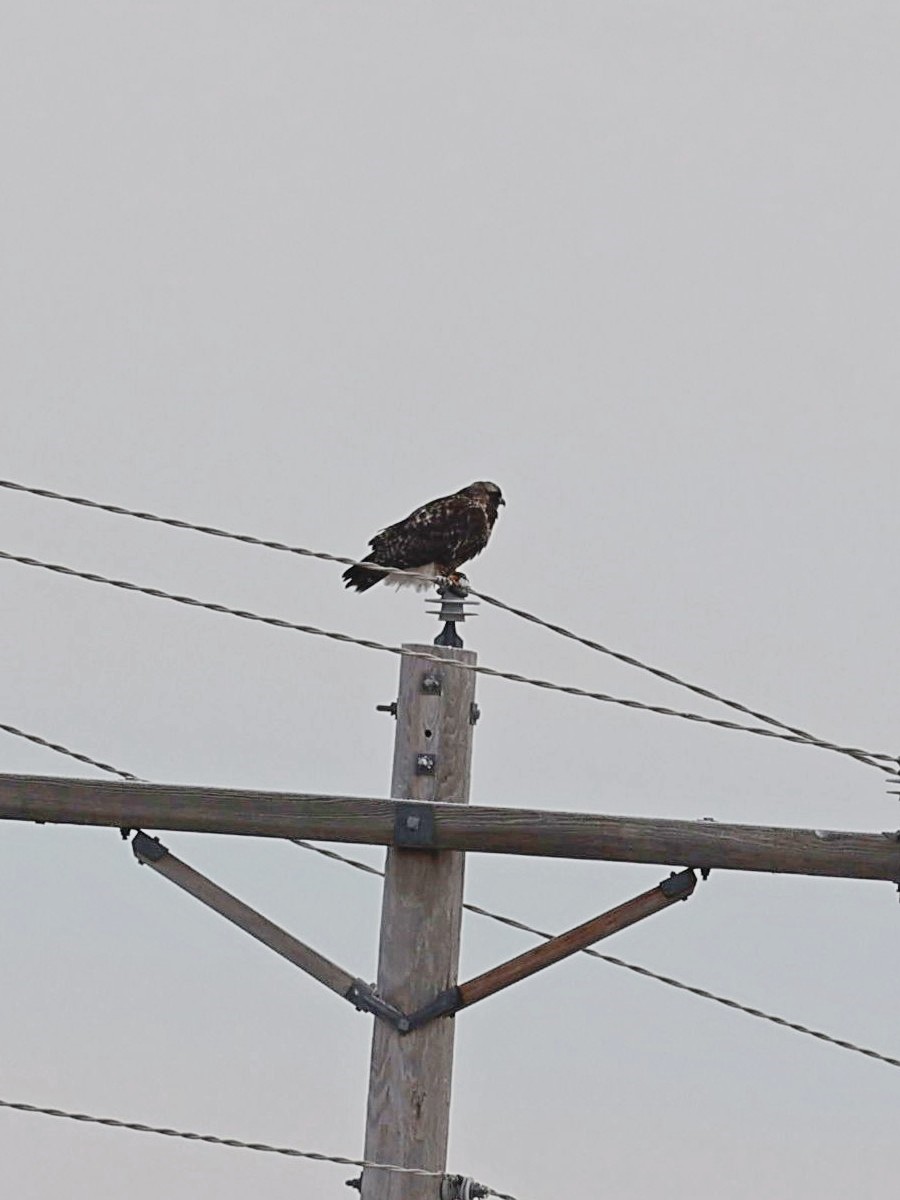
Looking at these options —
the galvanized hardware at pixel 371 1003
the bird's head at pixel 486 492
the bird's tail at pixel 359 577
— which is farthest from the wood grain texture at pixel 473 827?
the bird's head at pixel 486 492

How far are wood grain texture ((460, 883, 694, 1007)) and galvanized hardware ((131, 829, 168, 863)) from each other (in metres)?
0.80

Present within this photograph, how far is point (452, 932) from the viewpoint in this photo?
5.20 m

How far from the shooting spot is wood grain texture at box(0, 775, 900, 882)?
4.82 m

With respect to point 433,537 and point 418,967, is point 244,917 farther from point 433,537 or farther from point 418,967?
point 433,537

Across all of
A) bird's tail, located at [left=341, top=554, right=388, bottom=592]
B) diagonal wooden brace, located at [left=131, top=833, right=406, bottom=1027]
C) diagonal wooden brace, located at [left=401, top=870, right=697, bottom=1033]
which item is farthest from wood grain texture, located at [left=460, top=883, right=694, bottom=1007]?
bird's tail, located at [left=341, top=554, right=388, bottom=592]

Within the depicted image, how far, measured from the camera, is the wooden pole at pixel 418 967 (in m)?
5.12

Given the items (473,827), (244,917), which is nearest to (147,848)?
(244,917)

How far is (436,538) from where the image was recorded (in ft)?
27.5

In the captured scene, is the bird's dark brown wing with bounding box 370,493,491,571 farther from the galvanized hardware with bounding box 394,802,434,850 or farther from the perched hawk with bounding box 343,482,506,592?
the galvanized hardware with bounding box 394,802,434,850

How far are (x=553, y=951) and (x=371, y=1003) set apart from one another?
1.50 feet

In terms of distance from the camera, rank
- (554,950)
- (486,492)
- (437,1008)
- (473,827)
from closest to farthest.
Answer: (473,827) → (437,1008) → (554,950) → (486,492)

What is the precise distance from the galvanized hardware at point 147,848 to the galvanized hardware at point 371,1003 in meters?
0.56

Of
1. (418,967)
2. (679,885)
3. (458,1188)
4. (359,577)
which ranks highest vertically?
(359,577)

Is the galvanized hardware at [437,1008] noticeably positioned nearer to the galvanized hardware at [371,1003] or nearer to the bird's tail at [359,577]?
the galvanized hardware at [371,1003]
